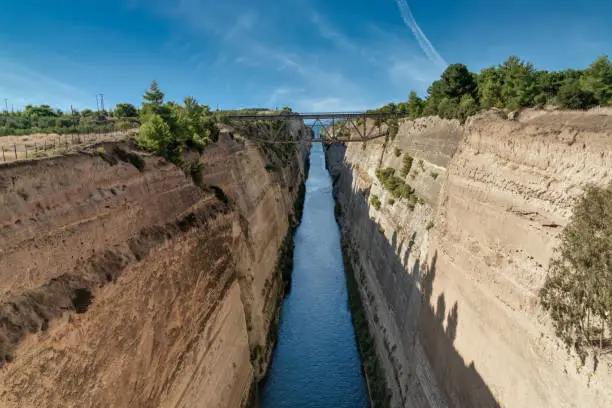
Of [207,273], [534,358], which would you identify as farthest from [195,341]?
[534,358]

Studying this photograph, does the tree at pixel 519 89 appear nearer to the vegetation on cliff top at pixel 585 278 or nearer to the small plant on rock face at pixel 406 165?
the small plant on rock face at pixel 406 165

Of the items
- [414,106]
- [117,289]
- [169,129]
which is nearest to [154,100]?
[169,129]

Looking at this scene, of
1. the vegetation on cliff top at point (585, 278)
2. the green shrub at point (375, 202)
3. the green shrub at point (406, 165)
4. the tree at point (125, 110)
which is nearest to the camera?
the vegetation on cliff top at point (585, 278)

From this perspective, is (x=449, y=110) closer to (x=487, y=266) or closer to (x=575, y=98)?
(x=575, y=98)

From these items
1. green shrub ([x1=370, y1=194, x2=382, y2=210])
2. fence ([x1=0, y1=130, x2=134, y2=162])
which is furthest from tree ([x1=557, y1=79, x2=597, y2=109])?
fence ([x1=0, y1=130, x2=134, y2=162])

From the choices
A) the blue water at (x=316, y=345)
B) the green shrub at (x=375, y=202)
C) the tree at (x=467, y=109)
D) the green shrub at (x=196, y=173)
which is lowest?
the blue water at (x=316, y=345)

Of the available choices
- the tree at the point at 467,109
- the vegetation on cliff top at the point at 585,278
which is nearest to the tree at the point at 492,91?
the tree at the point at 467,109

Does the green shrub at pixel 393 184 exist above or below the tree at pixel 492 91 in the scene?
below
